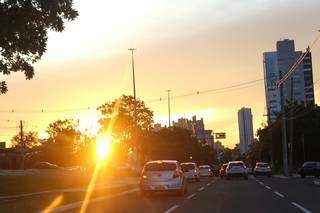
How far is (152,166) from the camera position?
3061 centimetres

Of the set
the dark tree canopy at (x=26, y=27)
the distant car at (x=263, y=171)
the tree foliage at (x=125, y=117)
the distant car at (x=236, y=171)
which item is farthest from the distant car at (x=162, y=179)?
the tree foliage at (x=125, y=117)

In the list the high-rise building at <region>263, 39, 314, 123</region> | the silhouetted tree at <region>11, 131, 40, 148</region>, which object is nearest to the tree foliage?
the high-rise building at <region>263, 39, 314, 123</region>

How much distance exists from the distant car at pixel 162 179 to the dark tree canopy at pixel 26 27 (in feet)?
41.8

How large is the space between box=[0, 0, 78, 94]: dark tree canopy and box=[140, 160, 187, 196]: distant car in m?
12.7

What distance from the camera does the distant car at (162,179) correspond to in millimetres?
29406

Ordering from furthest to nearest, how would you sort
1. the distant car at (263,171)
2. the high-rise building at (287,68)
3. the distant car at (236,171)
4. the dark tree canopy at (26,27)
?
the distant car at (263,171)
the high-rise building at (287,68)
the distant car at (236,171)
the dark tree canopy at (26,27)

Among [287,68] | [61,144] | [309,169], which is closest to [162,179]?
[309,169]

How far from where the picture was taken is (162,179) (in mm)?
29562

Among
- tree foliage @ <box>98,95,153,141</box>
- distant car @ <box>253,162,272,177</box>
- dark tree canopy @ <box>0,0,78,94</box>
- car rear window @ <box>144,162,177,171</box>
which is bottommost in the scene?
distant car @ <box>253,162,272,177</box>

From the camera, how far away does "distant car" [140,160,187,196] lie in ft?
96.5

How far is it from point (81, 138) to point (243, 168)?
78.6 metres

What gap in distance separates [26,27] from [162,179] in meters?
15.0

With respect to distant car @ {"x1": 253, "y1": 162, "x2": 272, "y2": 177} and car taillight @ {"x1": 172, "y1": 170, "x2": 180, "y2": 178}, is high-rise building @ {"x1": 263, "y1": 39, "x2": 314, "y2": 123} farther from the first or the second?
car taillight @ {"x1": 172, "y1": 170, "x2": 180, "y2": 178}

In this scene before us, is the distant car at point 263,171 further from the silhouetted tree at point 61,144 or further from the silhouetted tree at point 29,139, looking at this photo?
the silhouetted tree at point 29,139
